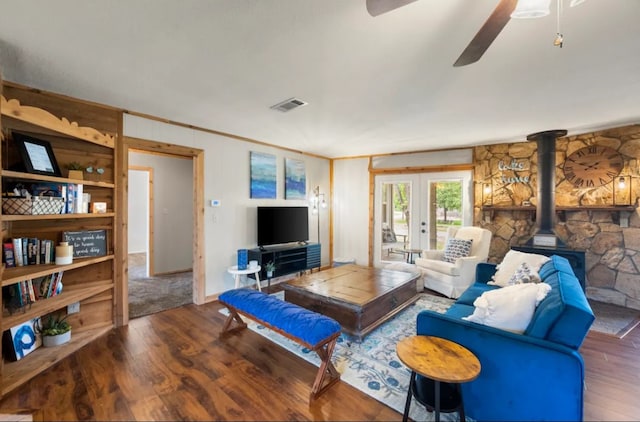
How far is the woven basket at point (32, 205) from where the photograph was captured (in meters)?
2.39

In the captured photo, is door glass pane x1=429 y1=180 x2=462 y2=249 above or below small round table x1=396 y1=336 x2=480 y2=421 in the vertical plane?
above

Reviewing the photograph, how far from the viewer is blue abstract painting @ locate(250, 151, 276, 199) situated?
189 inches

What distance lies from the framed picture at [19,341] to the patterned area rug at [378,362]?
1.93 meters

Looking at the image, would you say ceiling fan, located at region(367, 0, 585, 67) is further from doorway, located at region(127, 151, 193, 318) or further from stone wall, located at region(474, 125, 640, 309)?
doorway, located at region(127, 151, 193, 318)

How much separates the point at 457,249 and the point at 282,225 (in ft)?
9.54

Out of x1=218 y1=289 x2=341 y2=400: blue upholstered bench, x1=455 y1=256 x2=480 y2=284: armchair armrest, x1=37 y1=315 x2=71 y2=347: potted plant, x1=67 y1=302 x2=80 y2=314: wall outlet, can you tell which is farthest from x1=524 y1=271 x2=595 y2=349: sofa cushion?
x1=67 y1=302 x2=80 y2=314: wall outlet

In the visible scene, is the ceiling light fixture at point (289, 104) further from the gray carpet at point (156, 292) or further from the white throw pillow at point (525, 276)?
the gray carpet at point (156, 292)

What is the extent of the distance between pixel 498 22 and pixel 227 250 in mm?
4108

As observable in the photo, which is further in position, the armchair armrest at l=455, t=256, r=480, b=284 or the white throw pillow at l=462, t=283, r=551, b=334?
the armchair armrest at l=455, t=256, r=480, b=284

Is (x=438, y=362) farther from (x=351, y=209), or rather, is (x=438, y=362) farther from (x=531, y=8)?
(x=351, y=209)

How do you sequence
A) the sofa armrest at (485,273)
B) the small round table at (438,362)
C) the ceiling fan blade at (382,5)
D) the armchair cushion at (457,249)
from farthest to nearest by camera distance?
the armchair cushion at (457,249) < the sofa armrest at (485,273) < the small round table at (438,362) < the ceiling fan blade at (382,5)

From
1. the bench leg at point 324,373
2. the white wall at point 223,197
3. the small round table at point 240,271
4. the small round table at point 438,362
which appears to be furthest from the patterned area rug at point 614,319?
the white wall at point 223,197

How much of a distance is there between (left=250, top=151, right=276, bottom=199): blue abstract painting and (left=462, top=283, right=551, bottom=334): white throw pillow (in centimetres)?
374

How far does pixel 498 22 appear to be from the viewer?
4.58 ft
